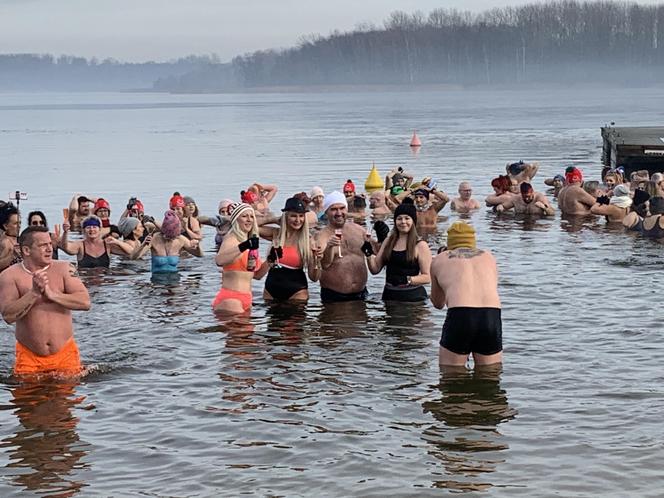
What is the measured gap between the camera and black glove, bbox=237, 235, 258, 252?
1286 cm

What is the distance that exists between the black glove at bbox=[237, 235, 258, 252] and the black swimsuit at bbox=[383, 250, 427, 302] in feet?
6.71

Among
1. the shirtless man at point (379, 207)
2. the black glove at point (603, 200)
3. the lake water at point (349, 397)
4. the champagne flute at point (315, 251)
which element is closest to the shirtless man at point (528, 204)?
the black glove at point (603, 200)

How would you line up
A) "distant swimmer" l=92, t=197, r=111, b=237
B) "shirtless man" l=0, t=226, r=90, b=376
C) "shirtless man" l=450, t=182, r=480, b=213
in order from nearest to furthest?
1. "shirtless man" l=0, t=226, r=90, b=376
2. "distant swimmer" l=92, t=197, r=111, b=237
3. "shirtless man" l=450, t=182, r=480, b=213

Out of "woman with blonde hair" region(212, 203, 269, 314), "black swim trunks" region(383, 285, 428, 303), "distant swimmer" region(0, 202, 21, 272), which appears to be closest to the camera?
"woman with blonde hair" region(212, 203, 269, 314)

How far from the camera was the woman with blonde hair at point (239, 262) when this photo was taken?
43.8ft

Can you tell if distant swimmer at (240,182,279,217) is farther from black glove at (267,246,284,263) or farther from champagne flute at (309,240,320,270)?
black glove at (267,246,284,263)

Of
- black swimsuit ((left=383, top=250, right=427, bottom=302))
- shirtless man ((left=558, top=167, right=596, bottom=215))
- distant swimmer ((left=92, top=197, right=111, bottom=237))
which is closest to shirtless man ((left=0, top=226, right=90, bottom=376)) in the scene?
black swimsuit ((left=383, top=250, right=427, bottom=302))

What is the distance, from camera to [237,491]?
858 centimetres

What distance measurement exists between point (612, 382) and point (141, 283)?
878 cm

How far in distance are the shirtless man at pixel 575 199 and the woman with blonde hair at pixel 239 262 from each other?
13262 mm

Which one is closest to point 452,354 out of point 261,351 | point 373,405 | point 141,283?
point 373,405

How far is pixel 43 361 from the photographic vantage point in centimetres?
1093

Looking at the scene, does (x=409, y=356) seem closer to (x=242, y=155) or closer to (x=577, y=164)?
(x=577, y=164)

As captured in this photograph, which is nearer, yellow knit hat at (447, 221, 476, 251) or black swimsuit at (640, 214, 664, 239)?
yellow knit hat at (447, 221, 476, 251)
